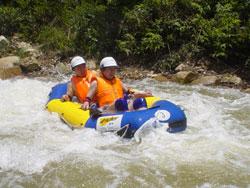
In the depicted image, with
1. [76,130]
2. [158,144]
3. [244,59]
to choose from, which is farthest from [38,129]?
[244,59]

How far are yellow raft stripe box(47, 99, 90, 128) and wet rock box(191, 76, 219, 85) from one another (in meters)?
3.78

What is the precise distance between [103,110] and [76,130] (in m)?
0.51

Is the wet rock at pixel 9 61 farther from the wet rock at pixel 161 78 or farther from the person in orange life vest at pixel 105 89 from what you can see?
the person in orange life vest at pixel 105 89

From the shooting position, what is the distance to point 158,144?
6641 millimetres

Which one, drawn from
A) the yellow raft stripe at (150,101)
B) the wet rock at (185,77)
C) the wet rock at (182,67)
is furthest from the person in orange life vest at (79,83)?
the wet rock at (182,67)

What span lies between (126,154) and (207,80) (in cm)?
498

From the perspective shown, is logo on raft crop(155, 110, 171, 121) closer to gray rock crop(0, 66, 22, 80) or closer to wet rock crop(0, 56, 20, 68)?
gray rock crop(0, 66, 22, 80)

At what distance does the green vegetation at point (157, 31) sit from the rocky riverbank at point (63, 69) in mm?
296

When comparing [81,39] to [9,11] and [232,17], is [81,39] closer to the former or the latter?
[9,11]

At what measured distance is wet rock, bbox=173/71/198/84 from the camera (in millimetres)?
11000

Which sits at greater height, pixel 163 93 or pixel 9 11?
pixel 9 11

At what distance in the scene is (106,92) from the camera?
25.3 ft

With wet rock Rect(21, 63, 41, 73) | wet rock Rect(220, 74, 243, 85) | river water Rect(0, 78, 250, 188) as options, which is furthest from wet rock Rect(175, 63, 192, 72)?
wet rock Rect(21, 63, 41, 73)

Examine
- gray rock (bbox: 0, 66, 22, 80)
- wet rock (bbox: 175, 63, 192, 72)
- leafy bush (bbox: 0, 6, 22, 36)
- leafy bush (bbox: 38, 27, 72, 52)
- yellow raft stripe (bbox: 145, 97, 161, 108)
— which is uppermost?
leafy bush (bbox: 0, 6, 22, 36)
